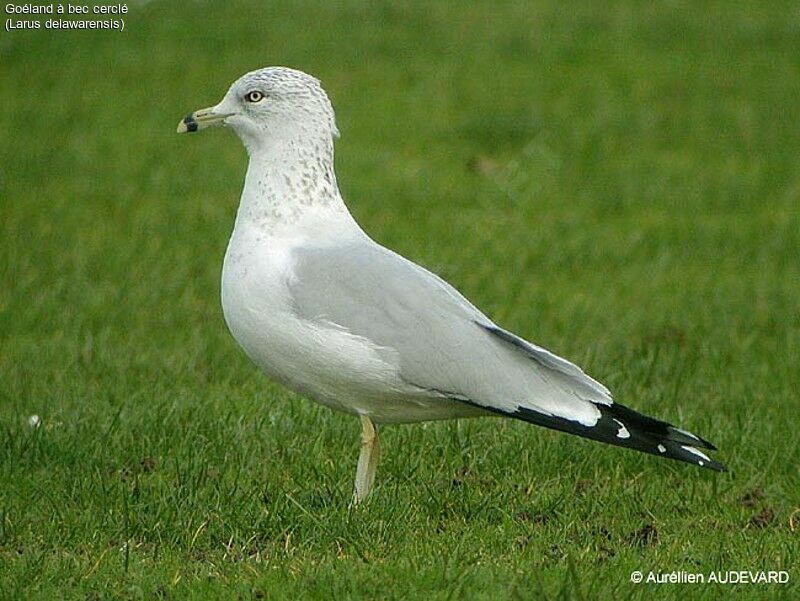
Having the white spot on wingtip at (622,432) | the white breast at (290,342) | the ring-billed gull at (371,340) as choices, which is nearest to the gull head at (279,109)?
the ring-billed gull at (371,340)

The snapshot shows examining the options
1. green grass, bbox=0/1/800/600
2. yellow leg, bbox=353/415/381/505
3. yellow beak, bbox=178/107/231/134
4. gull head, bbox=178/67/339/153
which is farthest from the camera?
yellow beak, bbox=178/107/231/134

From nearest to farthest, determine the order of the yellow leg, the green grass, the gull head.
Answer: the green grass < the yellow leg < the gull head

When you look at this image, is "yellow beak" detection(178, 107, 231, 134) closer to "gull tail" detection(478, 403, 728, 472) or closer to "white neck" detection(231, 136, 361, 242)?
"white neck" detection(231, 136, 361, 242)

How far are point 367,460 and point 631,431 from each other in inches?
36.1

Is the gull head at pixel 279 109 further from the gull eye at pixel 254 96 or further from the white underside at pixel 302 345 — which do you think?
the white underside at pixel 302 345

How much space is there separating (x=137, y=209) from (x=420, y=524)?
211 inches

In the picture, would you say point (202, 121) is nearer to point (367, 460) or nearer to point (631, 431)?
point (367, 460)

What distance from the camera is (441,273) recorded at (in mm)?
8828

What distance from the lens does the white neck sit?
525 cm

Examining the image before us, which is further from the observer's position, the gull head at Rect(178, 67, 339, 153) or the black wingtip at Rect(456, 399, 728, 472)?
the gull head at Rect(178, 67, 339, 153)

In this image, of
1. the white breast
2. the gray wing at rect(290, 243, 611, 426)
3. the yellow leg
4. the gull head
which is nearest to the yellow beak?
the gull head

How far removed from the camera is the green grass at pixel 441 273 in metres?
4.90

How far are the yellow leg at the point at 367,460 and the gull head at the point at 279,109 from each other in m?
1.05

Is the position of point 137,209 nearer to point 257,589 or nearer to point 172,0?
point 172,0
